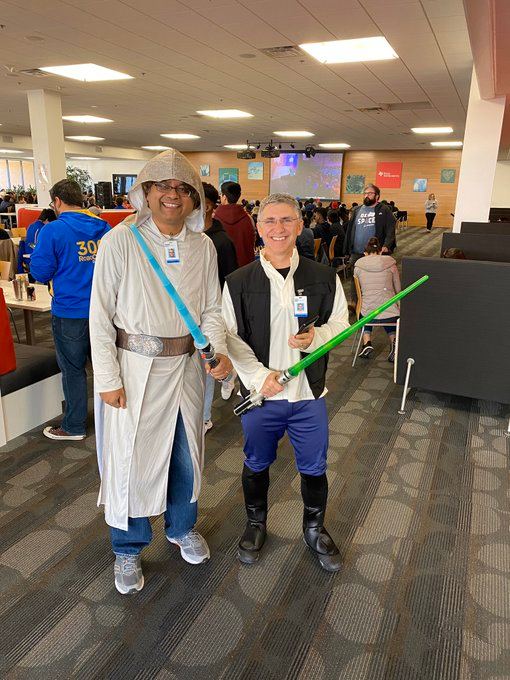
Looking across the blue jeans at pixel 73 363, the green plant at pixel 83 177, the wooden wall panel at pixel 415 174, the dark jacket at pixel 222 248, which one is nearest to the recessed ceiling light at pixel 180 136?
the wooden wall panel at pixel 415 174

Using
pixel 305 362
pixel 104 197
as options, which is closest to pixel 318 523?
Result: pixel 305 362

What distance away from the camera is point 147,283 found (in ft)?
5.61

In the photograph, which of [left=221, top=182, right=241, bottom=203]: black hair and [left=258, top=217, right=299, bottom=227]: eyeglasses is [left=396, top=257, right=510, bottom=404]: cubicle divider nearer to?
[left=221, top=182, right=241, bottom=203]: black hair

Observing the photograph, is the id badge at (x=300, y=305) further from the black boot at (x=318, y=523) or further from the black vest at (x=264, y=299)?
the black boot at (x=318, y=523)

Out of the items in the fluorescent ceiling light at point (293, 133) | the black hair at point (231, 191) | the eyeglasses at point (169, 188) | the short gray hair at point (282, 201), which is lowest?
the short gray hair at point (282, 201)

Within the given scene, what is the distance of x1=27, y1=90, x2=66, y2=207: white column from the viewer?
29.7ft

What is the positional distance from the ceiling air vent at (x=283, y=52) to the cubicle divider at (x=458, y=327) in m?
3.63

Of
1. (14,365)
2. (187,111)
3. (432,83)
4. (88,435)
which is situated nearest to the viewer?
(14,365)

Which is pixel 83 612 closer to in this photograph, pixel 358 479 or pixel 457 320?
pixel 358 479

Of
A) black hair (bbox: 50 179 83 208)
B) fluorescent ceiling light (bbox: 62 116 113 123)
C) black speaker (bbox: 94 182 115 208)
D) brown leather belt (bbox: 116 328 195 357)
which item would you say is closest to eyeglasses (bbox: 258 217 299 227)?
brown leather belt (bbox: 116 328 195 357)

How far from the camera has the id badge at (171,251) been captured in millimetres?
1749

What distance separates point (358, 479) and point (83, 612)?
156 centimetres

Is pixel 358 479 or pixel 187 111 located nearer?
pixel 358 479

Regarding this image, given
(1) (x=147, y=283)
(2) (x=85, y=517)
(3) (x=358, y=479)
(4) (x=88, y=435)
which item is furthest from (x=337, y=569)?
(4) (x=88, y=435)
